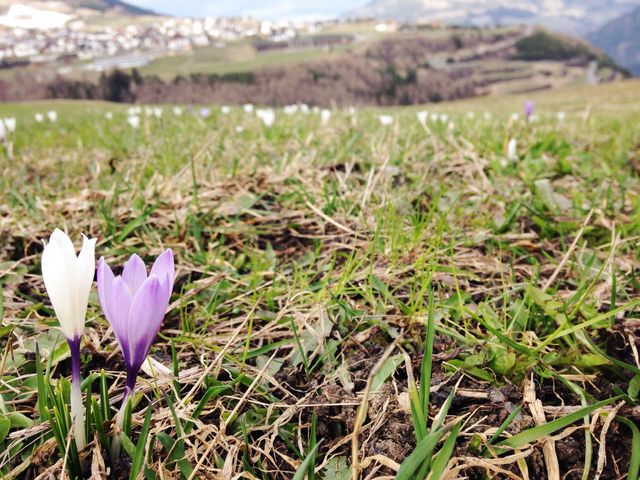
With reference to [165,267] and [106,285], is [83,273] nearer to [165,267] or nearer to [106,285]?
[106,285]

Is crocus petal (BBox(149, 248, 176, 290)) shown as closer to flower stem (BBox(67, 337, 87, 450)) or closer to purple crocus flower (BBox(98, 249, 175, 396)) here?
purple crocus flower (BBox(98, 249, 175, 396))

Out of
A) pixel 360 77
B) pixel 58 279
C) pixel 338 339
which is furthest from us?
pixel 360 77

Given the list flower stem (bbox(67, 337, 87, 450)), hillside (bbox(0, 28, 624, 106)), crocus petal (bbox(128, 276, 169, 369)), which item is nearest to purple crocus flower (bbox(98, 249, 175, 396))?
crocus petal (bbox(128, 276, 169, 369))

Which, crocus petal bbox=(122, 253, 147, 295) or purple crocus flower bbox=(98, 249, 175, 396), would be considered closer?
purple crocus flower bbox=(98, 249, 175, 396)

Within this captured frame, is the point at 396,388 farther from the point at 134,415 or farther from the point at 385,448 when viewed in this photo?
the point at 134,415

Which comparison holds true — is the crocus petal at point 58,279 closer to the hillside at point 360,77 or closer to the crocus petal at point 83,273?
the crocus petal at point 83,273

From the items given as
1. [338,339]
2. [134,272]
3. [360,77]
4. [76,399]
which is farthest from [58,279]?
[360,77]
